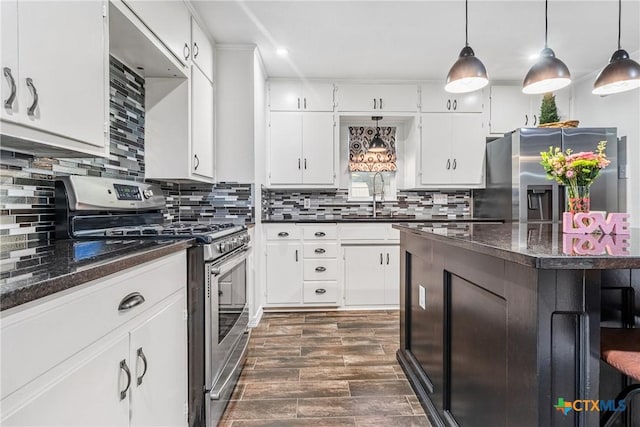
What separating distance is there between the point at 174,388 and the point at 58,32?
1.39 meters

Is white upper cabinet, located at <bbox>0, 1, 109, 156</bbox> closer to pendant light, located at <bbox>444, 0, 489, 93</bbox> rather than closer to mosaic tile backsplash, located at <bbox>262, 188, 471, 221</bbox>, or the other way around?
pendant light, located at <bbox>444, 0, 489, 93</bbox>

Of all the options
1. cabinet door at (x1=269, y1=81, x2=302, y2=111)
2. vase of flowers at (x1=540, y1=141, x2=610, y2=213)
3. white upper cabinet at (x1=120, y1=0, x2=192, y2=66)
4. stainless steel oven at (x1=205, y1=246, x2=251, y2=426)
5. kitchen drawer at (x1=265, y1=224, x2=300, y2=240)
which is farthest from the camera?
cabinet door at (x1=269, y1=81, x2=302, y2=111)

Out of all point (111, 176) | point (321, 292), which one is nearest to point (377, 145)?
point (321, 292)

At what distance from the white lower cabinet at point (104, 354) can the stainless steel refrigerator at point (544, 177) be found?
3.24 metres

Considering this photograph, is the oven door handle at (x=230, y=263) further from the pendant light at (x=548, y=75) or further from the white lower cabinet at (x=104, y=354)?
the pendant light at (x=548, y=75)

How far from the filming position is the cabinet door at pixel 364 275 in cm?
373

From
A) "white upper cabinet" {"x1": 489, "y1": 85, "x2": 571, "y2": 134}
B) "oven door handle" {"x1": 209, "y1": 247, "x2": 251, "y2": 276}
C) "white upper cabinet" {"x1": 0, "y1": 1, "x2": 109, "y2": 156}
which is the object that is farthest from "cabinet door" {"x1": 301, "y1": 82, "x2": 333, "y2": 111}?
"white upper cabinet" {"x1": 0, "y1": 1, "x2": 109, "y2": 156}

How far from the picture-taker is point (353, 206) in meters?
4.35

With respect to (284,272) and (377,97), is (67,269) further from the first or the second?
(377,97)

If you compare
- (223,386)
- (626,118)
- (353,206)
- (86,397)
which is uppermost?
(626,118)

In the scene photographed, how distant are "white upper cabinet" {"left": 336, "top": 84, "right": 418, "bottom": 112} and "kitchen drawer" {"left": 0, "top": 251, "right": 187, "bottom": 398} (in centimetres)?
320

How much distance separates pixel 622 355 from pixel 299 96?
351cm

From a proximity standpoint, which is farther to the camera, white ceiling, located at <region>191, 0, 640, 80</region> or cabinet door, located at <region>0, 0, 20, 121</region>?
white ceiling, located at <region>191, 0, 640, 80</region>

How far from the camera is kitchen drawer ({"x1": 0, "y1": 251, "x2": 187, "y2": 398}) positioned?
65cm
